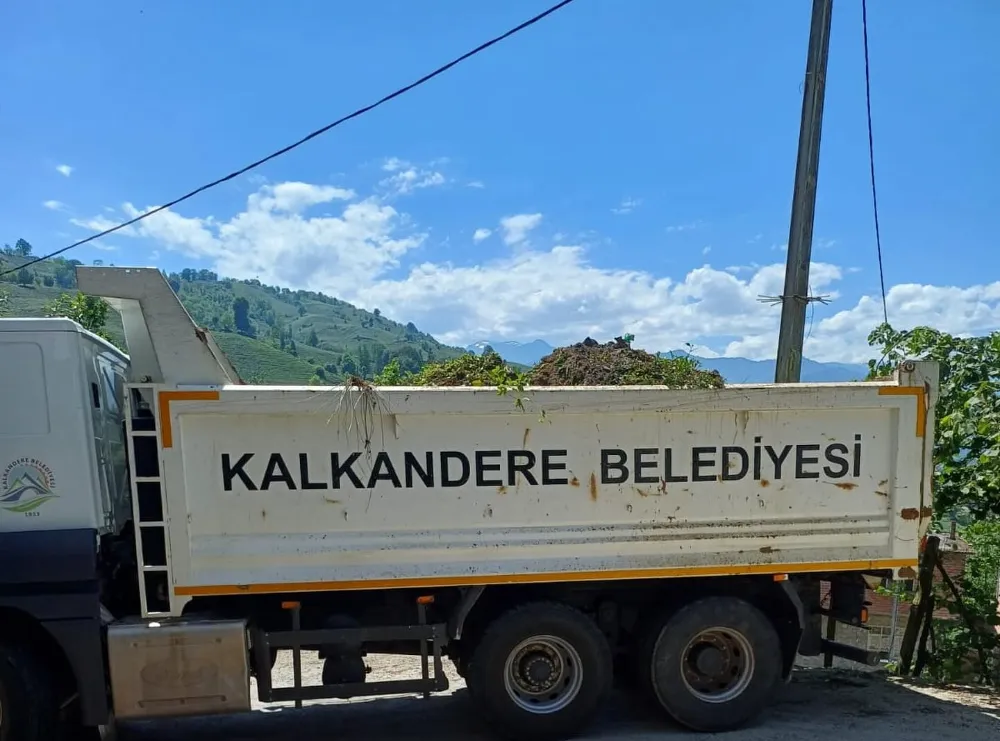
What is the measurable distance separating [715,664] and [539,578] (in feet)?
4.55

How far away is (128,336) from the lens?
477 cm

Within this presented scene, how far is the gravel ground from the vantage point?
15.2 ft

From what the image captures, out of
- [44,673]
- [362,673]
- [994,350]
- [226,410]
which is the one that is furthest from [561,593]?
[994,350]

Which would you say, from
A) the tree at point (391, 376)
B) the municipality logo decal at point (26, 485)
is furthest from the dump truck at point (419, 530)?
the tree at point (391, 376)

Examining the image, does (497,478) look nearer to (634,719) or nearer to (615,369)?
(615,369)

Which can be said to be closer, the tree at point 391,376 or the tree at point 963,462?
the tree at point 391,376

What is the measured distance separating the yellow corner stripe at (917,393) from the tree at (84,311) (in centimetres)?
805

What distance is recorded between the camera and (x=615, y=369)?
197 inches

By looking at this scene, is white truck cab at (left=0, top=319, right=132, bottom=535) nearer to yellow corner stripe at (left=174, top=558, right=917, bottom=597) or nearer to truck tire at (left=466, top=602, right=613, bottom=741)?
yellow corner stripe at (left=174, top=558, right=917, bottom=597)

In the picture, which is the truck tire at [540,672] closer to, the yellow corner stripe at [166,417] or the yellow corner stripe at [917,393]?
the yellow corner stripe at [166,417]

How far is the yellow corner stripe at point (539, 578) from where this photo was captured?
4176 millimetres

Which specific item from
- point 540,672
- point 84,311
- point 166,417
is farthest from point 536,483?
point 84,311

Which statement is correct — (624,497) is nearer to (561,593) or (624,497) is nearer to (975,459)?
(561,593)

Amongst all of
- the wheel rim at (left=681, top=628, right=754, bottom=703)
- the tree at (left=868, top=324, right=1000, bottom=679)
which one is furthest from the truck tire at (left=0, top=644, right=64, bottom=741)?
the tree at (left=868, top=324, right=1000, bottom=679)
